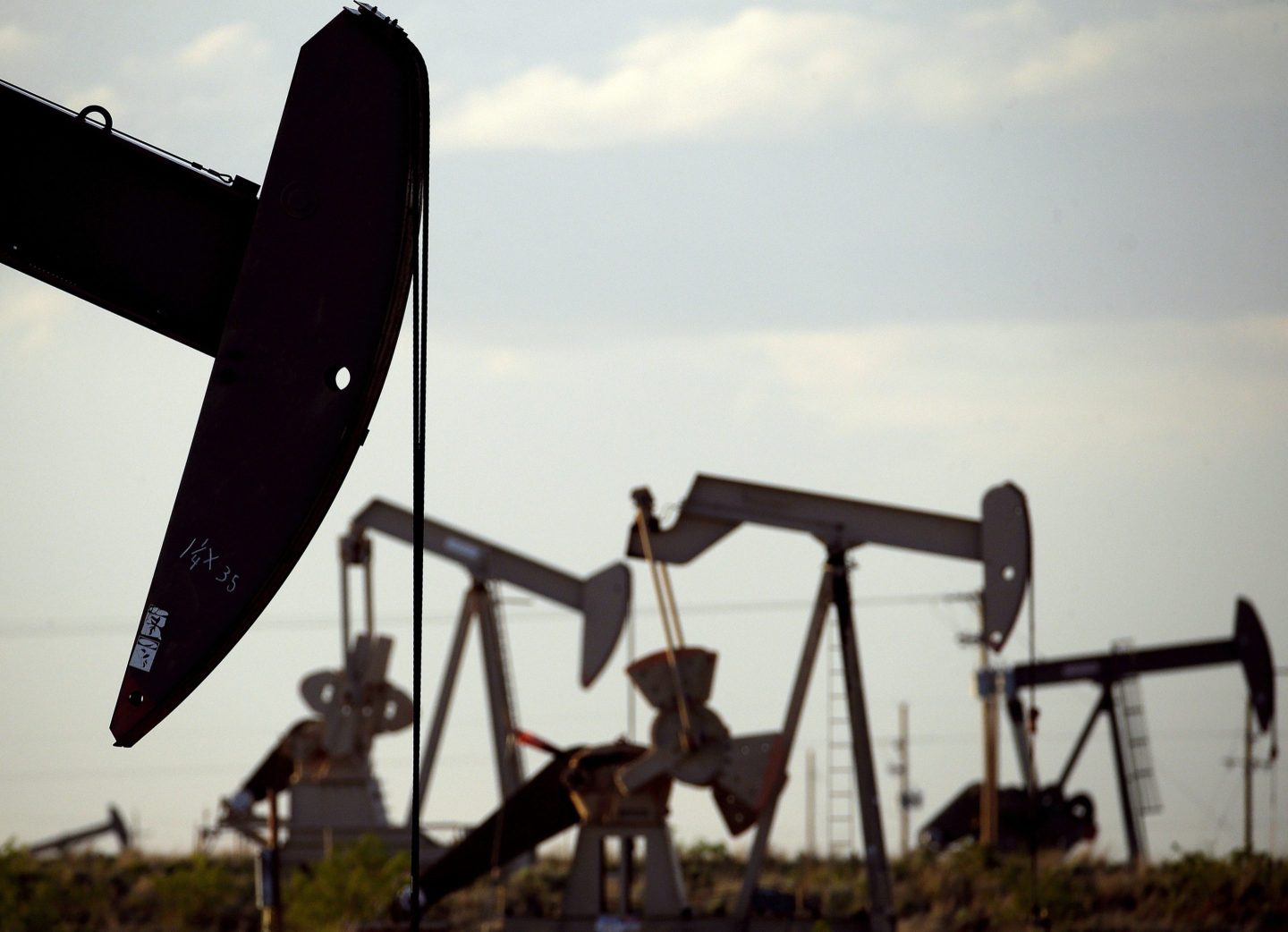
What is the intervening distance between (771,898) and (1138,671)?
917 centimetres

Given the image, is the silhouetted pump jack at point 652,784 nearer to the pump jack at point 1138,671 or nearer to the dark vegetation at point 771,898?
the dark vegetation at point 771,898

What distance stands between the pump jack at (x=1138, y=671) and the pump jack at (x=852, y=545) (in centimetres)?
855

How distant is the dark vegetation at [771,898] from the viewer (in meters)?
15.8

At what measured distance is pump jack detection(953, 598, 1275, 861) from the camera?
21.7 meters

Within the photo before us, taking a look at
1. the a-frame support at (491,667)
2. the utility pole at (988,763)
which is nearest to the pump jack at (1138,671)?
the utility pole at (988,763)

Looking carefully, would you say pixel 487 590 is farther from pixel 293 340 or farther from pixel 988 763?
pixel 293 340

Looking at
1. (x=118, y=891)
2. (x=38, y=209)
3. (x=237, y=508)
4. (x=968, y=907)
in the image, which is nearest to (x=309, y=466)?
(x=237, y=508)

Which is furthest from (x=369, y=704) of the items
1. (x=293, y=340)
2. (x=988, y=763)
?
(x=293, y=340)

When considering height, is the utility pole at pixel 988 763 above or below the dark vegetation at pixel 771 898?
above

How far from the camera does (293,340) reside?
4191 millimetres

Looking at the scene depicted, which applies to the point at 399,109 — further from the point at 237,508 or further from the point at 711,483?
the point at 711,483

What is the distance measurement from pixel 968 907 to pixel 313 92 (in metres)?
14.0

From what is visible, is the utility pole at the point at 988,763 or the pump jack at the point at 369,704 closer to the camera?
the pump jack at the point at 369,704

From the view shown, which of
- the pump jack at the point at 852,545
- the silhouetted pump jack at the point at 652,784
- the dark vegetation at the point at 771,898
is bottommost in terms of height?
the dark vegetation at the point at 771,898
